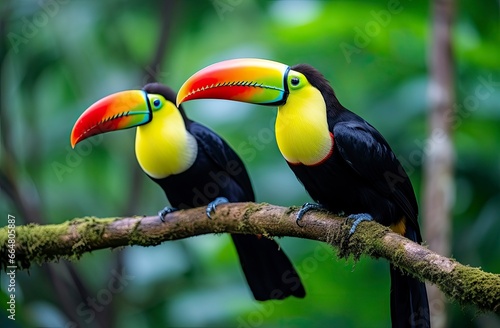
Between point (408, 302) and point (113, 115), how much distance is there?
154 centimetres

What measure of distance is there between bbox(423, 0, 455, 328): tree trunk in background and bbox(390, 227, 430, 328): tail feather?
954 mm

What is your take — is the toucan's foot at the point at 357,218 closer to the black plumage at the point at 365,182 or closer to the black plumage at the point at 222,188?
the black plumage at the point at 365,182

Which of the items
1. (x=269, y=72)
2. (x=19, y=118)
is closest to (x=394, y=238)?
(x=269, y=72)

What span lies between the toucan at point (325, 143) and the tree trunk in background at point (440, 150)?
3.25 feet

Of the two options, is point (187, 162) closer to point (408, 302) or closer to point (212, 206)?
point (212, 206)

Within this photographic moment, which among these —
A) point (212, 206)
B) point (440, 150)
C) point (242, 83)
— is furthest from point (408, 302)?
point (440, 150)

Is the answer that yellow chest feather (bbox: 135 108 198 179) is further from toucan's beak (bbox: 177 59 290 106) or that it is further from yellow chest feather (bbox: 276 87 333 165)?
yellow chest feather (bbox: 276 87 333 165)

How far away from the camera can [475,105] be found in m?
4.54

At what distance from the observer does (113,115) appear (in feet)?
10.7

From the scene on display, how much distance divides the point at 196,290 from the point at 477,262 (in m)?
1.86

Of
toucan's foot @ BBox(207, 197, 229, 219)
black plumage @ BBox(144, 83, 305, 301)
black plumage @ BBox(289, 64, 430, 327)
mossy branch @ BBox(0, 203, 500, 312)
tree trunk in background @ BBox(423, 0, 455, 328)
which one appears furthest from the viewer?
tree trunk in background @ BBox(423, 0, 455, 328)

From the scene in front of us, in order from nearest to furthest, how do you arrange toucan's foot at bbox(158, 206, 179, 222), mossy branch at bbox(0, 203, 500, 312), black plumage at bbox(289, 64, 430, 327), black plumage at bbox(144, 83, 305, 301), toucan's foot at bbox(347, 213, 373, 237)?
mossy branch at bbox(0, 203, 500, 312) → toucan's foot at bbox(347, 213, 373, 237) → black plumage at bbox(289, 64, 430, 327) → toucan's foot at bbox(158, 206, 179, 222) → black plumage at bbox(144, 83, 305, 301)

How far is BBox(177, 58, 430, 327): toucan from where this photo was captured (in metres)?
2.78

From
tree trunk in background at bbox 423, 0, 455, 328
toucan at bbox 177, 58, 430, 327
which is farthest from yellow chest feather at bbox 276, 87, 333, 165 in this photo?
tree trunk in background at bbox 423, 0, 455, 328
